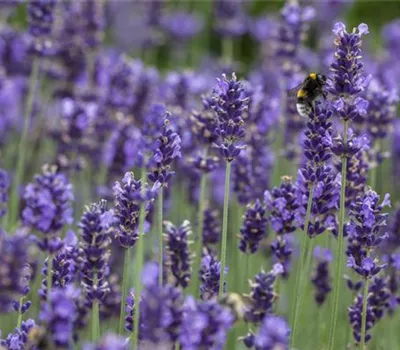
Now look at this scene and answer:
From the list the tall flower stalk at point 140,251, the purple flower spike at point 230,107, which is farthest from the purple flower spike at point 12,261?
the purple flower spike at point 230,107

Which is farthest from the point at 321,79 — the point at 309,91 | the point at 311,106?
the point at 311,106

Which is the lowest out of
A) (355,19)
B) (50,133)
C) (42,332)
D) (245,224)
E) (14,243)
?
(42,332)

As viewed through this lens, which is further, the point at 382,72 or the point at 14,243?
the point at 382,72

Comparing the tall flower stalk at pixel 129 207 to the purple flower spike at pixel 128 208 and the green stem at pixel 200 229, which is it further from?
the green stem at pixel 200 229

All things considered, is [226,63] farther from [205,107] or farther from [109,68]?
[205,107]

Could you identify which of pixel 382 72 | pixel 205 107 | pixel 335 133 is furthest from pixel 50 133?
pixel 335 133

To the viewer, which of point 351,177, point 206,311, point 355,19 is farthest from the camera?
point 355,19

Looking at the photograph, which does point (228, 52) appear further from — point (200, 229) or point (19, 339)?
point (19, 339)
